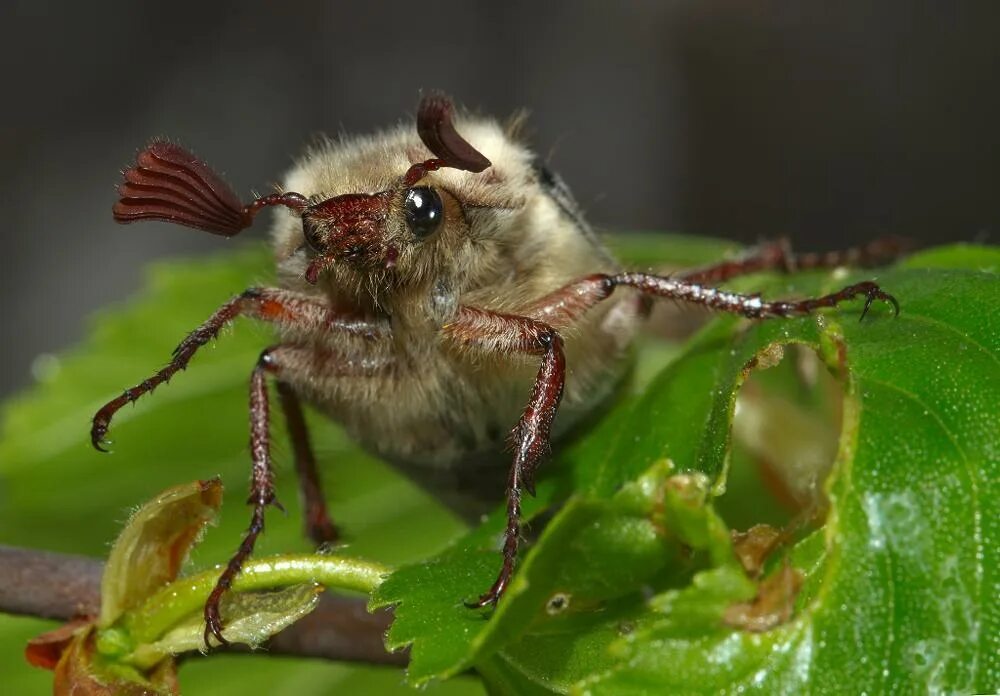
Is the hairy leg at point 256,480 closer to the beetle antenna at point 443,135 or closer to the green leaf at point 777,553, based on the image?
the green leaf at point 777,553

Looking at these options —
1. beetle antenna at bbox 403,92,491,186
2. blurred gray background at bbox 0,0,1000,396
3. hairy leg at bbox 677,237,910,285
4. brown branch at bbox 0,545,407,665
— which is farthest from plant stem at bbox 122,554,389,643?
blurred gray background at bbox 0,0,1000,396

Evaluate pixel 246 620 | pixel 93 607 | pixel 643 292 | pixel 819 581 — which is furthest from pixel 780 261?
pixel 93 607

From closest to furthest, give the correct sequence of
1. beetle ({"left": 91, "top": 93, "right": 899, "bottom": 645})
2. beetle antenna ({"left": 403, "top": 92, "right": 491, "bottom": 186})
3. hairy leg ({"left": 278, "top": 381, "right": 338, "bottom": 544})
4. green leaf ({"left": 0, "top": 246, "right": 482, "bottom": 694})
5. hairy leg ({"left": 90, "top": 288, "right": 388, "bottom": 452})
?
beetle antenna ({"left": 403, "top": 92, "right": 491, "bottom": 186}) < beetle ({"left": 91, "top": 93, "right": 899, "bottom": 645}) < hairy leg ({"left": 90, "top": 288, "right": 388, "bottom": 452}) < hairy leg ({"left": 278, "top": 381, "right": 338, "bottom": 544}) < green leaf ({"left": 0, "top": 246, "right": 482, "bottom": 694})

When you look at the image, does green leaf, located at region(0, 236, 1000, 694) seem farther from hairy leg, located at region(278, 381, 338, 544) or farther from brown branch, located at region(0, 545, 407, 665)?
brown branch, located at region(0, 545, 407, 665)

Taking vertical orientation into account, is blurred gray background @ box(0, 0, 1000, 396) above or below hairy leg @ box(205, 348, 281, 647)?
above

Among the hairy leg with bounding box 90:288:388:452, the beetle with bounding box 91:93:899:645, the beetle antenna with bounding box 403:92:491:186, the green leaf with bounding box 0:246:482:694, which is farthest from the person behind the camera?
the green leaf with bounding box 0:246:482:694

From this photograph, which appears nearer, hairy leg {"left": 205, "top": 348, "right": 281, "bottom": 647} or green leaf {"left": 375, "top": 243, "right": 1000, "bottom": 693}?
green leaf {"left": 375, "top": 243, "right": 1000, "bottom": 693}

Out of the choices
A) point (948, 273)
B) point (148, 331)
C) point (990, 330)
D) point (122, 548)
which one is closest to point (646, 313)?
point (948, 273)

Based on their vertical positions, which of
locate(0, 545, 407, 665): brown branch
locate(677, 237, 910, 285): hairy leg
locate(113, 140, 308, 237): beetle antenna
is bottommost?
locate(0, 545, 407, 665): brown branch

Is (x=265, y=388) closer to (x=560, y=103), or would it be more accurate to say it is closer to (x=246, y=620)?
(x=246, y=620)
